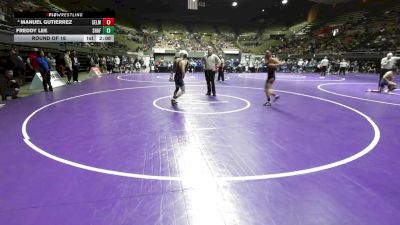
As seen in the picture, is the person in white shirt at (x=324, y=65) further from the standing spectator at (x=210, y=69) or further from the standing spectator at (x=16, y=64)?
the standing spectator at (x=16, y=64)

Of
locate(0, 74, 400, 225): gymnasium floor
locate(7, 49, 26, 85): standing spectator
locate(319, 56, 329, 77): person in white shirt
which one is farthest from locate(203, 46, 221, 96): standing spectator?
locate(319, 56, 329, 77): person in white shirt

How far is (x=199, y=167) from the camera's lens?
4.33 m

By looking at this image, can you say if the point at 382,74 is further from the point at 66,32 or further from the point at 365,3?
the point at 365,3

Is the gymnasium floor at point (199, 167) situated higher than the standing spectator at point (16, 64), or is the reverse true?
the standing spectator at point (16, 64)

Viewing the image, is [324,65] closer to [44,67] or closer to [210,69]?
[210,69]

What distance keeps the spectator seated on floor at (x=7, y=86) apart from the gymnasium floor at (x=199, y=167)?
2.50 metres

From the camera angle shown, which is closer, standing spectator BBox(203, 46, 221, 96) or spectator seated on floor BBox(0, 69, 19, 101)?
spectator seated on floor BBox(0, 69, 19, 101)

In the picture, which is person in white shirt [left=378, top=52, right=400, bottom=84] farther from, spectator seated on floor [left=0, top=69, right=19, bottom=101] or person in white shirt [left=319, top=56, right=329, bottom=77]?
spectator seated on floor [left=0, top=69, right=19, bottom=101]
